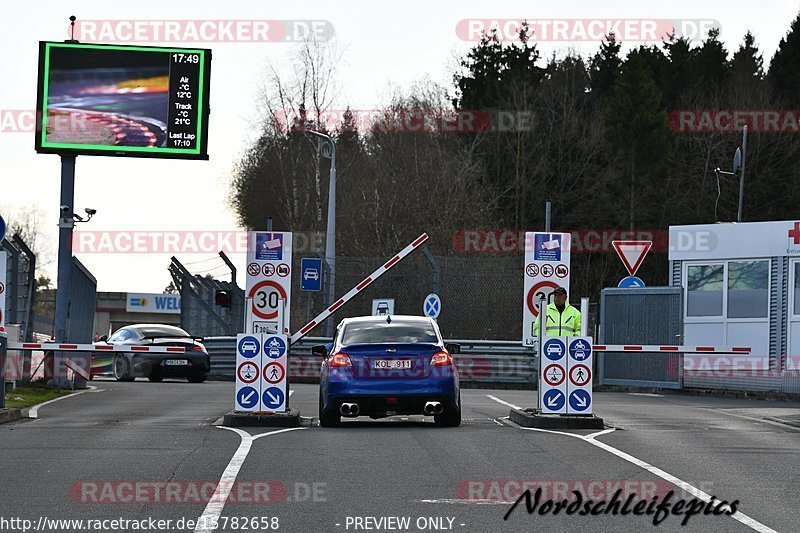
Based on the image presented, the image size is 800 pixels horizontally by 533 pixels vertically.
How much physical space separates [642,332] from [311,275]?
773 centimetres

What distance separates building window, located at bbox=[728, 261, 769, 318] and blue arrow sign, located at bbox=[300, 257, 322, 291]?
9329 millimetres

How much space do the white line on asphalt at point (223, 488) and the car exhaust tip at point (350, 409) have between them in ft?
5.11

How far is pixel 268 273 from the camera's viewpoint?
24.9 meters

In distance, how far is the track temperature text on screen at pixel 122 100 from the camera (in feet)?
92.3

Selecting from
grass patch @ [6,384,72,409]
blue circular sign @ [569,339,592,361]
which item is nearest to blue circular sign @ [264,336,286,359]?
blue circular sign @ [569,339,592,361]

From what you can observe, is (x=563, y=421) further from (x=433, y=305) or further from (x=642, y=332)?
(x=433, y=305)

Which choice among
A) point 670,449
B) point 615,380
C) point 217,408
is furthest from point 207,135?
point 670,449

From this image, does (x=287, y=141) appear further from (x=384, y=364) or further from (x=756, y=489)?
(x=756, y=489)

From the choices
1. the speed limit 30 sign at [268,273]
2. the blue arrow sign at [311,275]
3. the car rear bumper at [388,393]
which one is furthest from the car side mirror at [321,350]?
the blue arrow sign at [311,275]

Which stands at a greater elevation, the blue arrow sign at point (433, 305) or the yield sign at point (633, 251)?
the yield sign at point (633, 251)

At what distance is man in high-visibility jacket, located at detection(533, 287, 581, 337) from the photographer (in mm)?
19328

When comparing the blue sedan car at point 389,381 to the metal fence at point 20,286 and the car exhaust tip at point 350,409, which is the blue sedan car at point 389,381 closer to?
the car exhaust tip at point 350,409

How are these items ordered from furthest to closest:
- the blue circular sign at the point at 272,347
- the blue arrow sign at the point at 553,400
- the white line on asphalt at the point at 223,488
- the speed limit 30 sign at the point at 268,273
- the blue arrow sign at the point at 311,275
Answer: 1. the blue arrow sign at the point at 311,275
2. the speed limit 30 sign at the point at 268,273
3. the blue arrow sign at the point at 553,400
4. the blue circular sign at the point at 272,347
5. the white line on asphalt at the point at 223,488

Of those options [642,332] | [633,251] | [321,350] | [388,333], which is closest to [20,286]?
[321,350]
